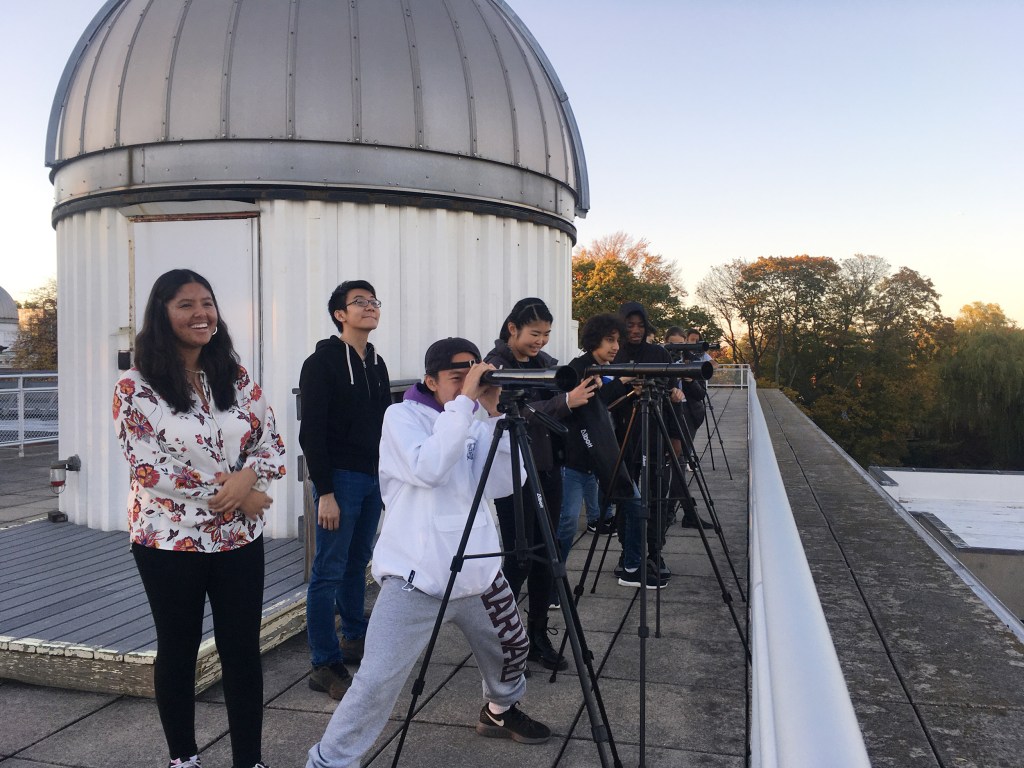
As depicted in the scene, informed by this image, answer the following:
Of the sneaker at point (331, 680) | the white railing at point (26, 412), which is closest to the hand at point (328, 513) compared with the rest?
the sneaker at point (331, 680)

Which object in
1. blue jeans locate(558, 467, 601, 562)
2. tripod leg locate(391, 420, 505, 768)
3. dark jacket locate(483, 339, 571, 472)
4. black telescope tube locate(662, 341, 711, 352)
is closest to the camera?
tripod leg locate(391, 420, 505, 768)

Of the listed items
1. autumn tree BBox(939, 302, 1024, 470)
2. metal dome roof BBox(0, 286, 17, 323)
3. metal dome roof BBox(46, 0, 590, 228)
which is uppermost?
metal dome roof BBox(0, 286, 17, 323)

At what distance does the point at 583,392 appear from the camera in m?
3.84

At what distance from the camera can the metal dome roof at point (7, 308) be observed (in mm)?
53000

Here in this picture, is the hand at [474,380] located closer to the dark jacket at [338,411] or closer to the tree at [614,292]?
the dark jacket at [338,411]

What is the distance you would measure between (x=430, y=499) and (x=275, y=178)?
400 centimetres

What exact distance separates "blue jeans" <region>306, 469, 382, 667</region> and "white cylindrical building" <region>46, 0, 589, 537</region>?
2180 mm

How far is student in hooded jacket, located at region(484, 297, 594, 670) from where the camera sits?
3945mm

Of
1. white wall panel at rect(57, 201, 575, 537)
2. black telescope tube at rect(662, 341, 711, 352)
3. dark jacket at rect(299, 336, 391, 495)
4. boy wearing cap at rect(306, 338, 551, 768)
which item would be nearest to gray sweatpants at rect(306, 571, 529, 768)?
boy wearing cap at rect(306, 338, 551, 768)

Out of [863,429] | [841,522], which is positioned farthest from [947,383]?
[841,522]

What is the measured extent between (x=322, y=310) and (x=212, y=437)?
3.61 m

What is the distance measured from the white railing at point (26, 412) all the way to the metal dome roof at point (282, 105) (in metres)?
6.29

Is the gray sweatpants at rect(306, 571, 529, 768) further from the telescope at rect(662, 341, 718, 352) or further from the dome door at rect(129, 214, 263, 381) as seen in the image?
the telescope at rect(662, 341, 718, 352)

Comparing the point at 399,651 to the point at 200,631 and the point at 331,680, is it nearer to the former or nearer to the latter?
the point at 200,631
